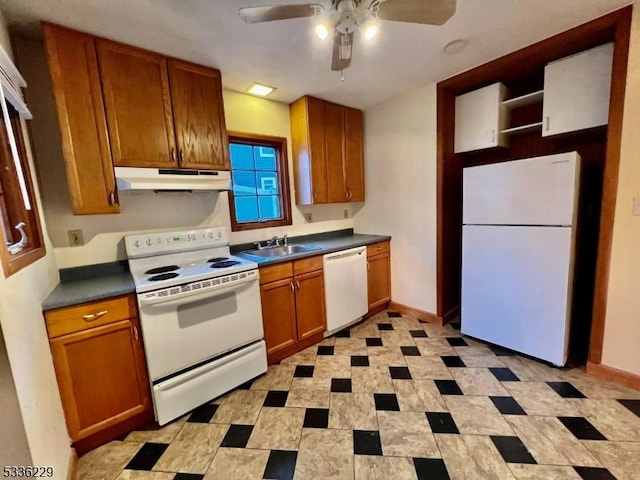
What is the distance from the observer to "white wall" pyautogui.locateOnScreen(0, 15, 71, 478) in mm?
990

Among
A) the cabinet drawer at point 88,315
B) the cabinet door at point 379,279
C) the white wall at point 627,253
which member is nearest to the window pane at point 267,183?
the cabinet door at point 379,279

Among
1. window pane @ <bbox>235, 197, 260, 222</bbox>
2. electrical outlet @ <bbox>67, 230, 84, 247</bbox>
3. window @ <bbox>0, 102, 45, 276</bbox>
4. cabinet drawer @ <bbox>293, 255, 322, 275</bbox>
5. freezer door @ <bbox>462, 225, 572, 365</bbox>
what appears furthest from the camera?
window pane @ <bbox>235, 197, 260, 222</bbox>

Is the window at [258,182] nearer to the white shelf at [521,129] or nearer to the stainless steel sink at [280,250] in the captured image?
the stainless steel sink at [280,250]

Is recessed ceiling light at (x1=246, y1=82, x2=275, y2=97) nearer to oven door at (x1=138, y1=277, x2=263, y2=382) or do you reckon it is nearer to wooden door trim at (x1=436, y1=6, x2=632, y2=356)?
wooden door trim at (x1=436, y1=6, x2=632, y2=356)

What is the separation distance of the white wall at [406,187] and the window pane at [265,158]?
109 cm

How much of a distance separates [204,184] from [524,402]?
8.34 ft

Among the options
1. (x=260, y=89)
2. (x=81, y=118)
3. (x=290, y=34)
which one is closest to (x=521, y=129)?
(x=290, y=34)

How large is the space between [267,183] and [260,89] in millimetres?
848

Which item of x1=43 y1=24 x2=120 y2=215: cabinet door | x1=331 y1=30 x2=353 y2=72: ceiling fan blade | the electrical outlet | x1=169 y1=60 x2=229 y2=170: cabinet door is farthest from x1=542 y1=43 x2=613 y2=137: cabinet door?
the electrical outlet

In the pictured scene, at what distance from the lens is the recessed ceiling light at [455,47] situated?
6.05 ft

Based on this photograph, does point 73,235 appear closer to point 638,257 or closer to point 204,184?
point 204,184

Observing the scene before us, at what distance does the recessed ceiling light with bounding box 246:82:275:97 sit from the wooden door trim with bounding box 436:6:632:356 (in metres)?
1.52

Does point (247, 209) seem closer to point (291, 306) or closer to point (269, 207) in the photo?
point (269, 207)

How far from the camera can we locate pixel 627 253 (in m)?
1.73
